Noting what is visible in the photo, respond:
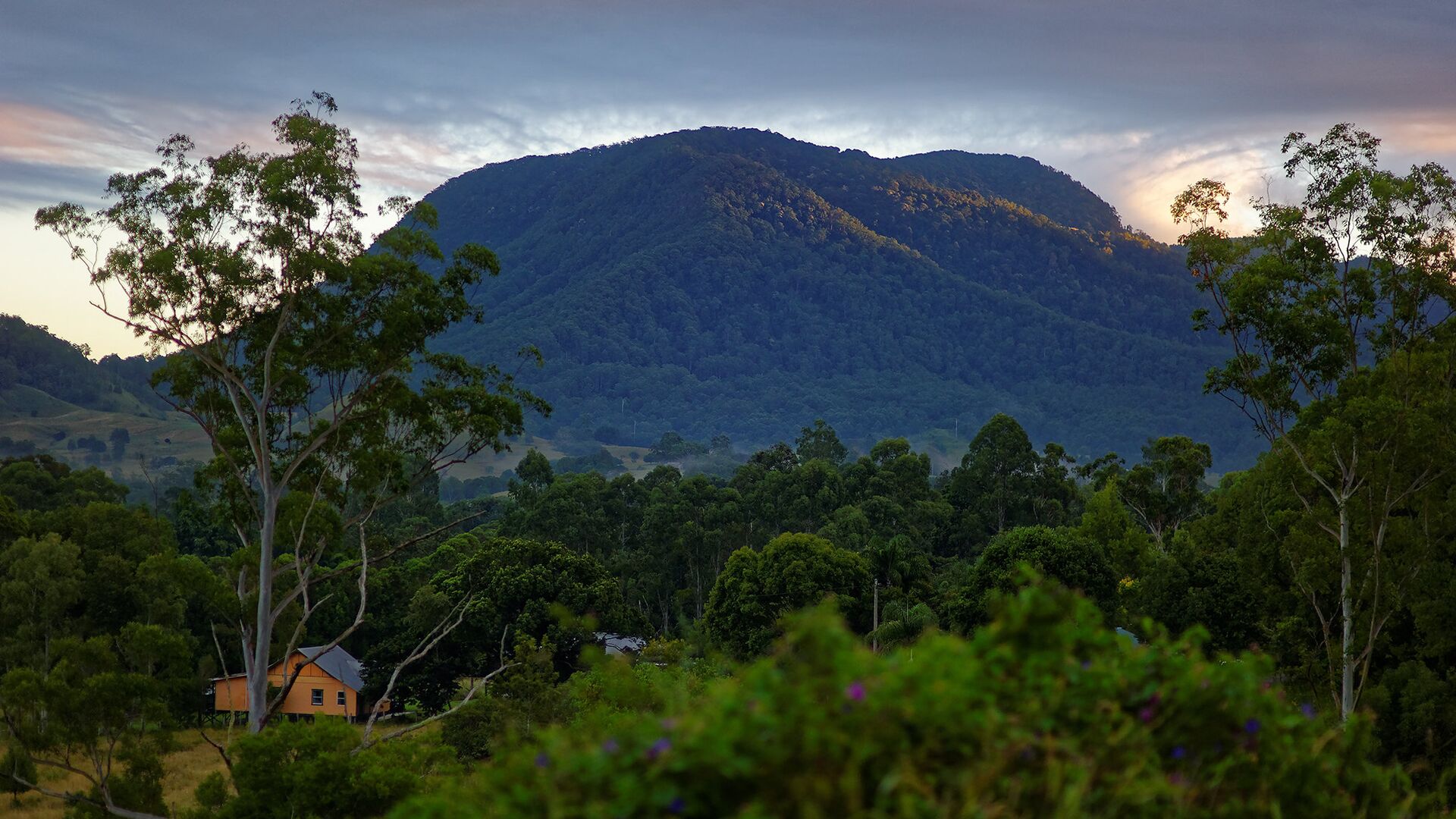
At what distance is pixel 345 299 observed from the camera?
17.9 m

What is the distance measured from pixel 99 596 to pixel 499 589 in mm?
15067

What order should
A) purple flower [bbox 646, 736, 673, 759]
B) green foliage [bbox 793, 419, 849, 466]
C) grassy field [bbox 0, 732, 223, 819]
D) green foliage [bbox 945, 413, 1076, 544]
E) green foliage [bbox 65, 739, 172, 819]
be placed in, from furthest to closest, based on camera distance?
1. green foliage [bbox 793, 419, 849, 466]
2. green foliage [bbox 945, 413, 1076, 544]
3. grassy field [bbox 0, 732, 223, 819]
4. green foliage [bbox 65, 739, 172, 819]
5. purple flower [bbox 646, 736, 673, 759]

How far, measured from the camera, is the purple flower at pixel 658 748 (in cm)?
416

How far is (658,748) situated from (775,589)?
125ft

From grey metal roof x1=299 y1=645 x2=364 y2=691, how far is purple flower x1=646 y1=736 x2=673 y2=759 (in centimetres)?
4560

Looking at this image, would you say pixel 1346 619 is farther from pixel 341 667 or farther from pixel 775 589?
pixel 341 667

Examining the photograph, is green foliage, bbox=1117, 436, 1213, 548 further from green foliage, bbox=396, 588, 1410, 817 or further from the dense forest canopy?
green foliage, bbox=396, 588, 1410, 817

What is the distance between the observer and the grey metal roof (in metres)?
47.2

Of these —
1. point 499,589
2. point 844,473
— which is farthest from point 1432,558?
point 844,473

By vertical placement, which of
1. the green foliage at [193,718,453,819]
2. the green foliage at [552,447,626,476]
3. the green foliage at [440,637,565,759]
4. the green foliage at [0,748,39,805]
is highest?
the green foliage at [193,718,453,819]

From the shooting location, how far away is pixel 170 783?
35.2 m

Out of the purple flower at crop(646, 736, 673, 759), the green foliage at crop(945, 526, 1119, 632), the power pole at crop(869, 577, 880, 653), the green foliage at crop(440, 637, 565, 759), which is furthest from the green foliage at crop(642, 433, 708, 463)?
the purple flower at crop(646, 736, 673, 759)

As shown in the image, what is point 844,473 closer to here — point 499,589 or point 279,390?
point 499,589

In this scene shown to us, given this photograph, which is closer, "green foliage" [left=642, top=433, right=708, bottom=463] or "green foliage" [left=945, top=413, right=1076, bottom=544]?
"green foliage" [left=945, top=413, right=1076, bottom=544]
